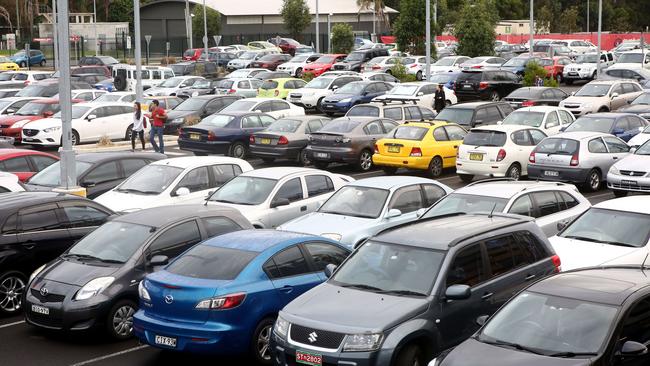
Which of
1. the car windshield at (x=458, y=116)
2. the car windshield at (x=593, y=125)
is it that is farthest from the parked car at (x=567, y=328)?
the car windshield at (x=458, y=116)

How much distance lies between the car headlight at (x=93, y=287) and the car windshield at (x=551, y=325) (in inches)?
206

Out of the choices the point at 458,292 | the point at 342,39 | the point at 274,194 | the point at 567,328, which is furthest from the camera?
the point at 342,39

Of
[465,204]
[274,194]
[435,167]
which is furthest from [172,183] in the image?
[435,167]

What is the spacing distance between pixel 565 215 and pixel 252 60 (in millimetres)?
51600

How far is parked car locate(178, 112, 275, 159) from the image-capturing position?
28.7 m

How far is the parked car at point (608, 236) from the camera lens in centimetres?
1377

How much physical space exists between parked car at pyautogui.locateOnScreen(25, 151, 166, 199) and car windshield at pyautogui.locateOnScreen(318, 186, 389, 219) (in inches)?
223

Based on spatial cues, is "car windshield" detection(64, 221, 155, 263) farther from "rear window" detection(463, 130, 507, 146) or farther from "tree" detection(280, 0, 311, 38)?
"tree" detection(280, 0, 311, 38)

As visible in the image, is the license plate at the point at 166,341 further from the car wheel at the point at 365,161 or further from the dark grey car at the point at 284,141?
the dark grey car at the point at 284,141

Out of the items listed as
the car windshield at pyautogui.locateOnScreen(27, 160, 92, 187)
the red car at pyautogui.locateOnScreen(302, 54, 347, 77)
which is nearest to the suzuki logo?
the car windshield at pyautogui.locateOnScreen(27, 160, 92, 187)

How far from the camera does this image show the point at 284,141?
2756 cm

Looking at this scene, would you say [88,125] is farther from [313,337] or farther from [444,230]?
[313,337]

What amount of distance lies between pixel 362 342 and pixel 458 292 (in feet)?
3.84

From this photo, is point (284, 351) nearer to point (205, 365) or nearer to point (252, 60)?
point (205, 365)
